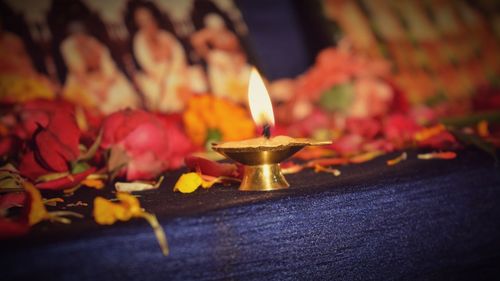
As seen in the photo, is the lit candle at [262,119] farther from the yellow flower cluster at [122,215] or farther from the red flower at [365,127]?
the red flower at [365,127]

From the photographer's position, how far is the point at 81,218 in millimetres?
498

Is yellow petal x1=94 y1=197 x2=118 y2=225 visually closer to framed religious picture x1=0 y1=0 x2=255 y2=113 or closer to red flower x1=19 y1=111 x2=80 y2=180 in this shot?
red flower x1=19 y1=111 x2=80 y2=180

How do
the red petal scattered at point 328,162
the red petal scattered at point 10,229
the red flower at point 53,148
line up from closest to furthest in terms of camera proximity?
the red petal scattered at point 10,229 < the red flower at point 53,148 < the red petal scattered at point 328,162

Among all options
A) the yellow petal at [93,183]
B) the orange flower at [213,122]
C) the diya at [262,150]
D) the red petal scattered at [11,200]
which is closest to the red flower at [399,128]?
the orange flower at [213,122]

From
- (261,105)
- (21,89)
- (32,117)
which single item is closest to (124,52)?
(21,89)

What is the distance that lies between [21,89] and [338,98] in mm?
815

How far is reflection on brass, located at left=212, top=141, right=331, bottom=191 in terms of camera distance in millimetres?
543

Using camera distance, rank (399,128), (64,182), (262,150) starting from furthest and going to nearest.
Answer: (399,128)
(64,182)
(262,150)

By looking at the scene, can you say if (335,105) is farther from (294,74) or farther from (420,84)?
(420,84)

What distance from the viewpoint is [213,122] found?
40.3 inches

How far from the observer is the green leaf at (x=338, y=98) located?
1.21 m

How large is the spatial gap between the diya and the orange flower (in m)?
0.41

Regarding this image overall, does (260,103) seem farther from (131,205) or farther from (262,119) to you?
(131,205)

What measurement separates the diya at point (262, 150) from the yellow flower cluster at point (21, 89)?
0.69m
